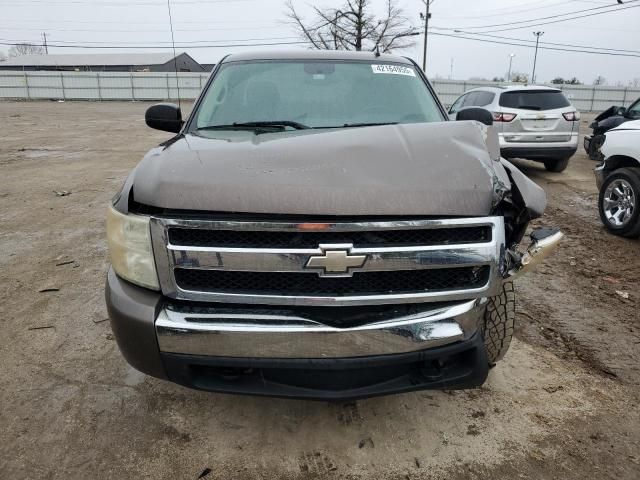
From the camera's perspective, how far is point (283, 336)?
180 centimetres

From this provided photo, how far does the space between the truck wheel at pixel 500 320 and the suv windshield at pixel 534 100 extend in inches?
290

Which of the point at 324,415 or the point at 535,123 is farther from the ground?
the point at 535,123

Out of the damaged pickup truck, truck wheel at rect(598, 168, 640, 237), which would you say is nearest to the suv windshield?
truck wheel at rect(598, 168, 640, 237)

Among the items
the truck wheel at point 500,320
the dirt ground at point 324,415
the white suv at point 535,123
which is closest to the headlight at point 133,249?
the dirt ground at point 324,415

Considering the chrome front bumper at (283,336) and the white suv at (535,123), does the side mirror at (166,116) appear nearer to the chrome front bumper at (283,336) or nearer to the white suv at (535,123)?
the chrome front bumper at (283,336)

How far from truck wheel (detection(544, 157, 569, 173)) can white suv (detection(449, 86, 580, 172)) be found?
417 mm

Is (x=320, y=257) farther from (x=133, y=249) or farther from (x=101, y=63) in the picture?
(x=101, y=63)

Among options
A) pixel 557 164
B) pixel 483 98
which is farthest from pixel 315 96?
pixel 557 164

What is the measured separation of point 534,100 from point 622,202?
420 centimetres

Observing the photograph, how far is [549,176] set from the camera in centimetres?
923

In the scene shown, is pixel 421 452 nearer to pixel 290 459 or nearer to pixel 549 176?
pixel 290 459

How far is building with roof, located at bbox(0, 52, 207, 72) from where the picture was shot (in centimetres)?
5647

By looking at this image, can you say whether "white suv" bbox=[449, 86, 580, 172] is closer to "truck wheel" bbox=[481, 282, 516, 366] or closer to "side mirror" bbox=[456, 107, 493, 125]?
"side mirror" bbox=[456, 107, 493, 125]

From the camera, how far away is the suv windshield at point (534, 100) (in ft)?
28.7
